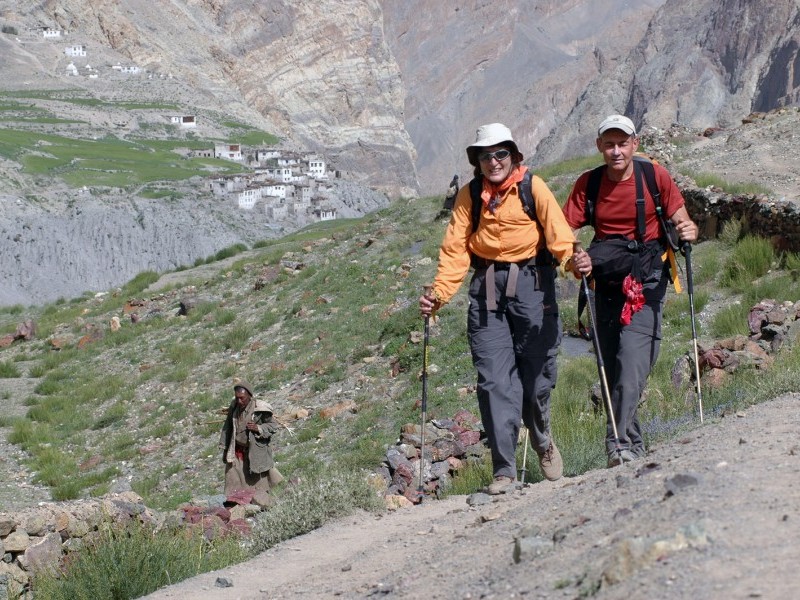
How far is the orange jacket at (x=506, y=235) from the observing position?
20.8 ft

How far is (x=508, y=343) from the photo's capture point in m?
6.54

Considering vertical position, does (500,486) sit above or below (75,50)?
below

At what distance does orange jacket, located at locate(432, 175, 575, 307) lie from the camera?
20.8ft

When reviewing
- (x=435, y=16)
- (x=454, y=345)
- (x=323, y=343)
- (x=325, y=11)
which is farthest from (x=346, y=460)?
(x=435, y=16)

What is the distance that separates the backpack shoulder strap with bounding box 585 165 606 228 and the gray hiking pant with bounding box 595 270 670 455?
0.47 m

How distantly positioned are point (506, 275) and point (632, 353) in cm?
93

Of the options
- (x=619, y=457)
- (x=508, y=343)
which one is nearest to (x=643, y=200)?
(x=508, y=343)

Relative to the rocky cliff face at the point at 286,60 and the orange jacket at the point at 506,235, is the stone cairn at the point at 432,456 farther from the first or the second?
the rocky cliff face at the point at 286,60

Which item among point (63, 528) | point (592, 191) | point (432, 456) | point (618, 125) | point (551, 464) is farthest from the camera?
point (432, 456)

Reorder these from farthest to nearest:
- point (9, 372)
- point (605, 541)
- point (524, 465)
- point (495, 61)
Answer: point (495, 61)
point (9, 372)
point (524, 465)
point (605, 541)

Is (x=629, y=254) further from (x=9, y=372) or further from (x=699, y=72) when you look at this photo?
(x=699, y=72)

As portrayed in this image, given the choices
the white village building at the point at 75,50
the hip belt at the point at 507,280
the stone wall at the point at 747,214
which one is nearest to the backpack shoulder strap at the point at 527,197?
the hip belt at the point at 507,280

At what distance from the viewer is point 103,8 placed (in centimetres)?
12050

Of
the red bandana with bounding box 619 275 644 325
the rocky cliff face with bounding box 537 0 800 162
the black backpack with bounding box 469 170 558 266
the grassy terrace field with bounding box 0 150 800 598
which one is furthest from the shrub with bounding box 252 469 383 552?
the rocky cliff face with bounding box 537 0 800 162
